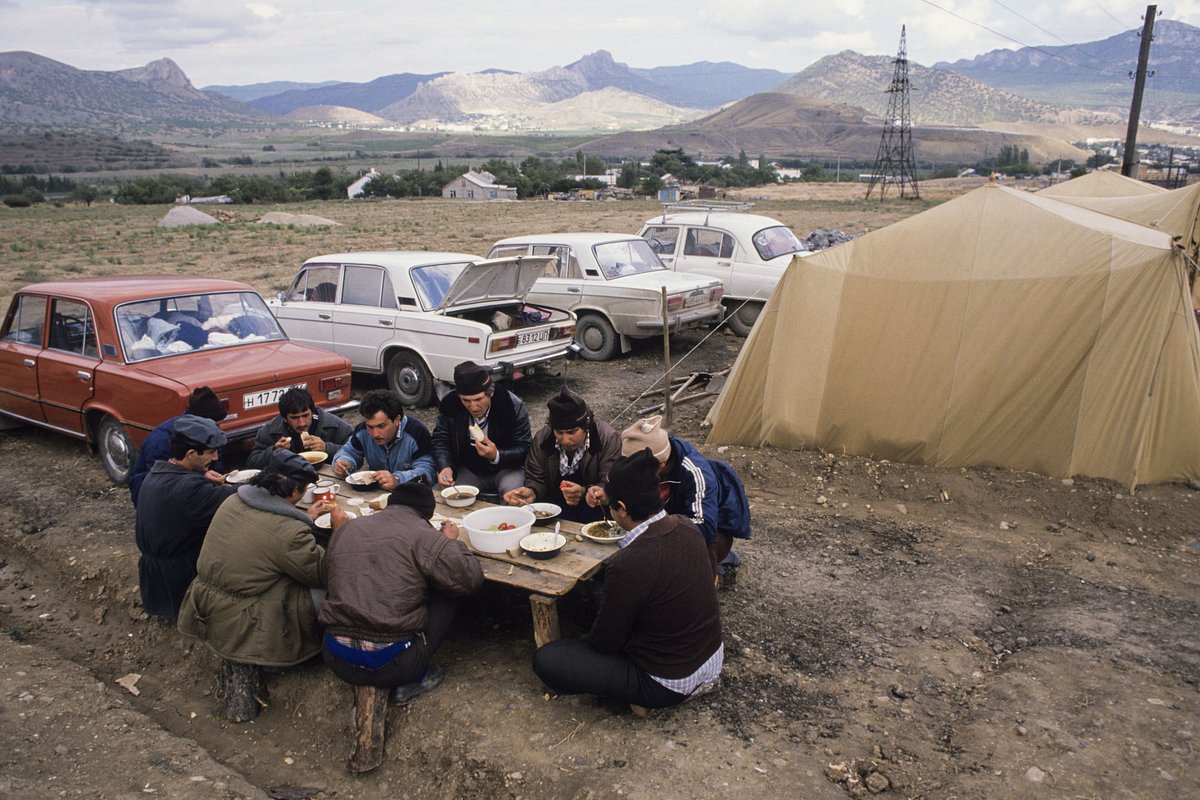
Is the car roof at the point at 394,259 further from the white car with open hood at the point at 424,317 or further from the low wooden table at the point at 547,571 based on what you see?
the low wooden table at the point at 547,571

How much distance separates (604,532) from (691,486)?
1.83 ft

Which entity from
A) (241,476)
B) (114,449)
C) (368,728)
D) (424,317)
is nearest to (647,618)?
(368,728)

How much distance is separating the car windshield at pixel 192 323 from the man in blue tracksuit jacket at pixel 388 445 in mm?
2559

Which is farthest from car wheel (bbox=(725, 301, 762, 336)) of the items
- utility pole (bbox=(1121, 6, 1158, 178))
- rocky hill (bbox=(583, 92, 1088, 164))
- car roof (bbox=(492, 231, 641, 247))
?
rocky hill (bbox=(583, 92, 1088, 164))

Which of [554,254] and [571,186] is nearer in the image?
[554,254]

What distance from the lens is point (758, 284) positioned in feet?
42.3

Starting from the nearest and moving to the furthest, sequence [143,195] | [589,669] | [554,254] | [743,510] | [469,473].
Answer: [589,669] → [743,510] → [469,473] → [554,254] → [143,195]

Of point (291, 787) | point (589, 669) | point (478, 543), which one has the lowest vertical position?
point (291, 787)

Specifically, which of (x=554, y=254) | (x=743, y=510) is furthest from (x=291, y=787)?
(x=554, y=254)

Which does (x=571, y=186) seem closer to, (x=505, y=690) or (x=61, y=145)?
(x=505, y=690)

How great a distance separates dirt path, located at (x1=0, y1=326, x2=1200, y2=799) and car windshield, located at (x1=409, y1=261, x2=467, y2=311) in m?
4.02

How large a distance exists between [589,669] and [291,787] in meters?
1.58

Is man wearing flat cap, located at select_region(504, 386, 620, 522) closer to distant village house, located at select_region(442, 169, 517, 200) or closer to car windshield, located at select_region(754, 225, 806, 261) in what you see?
car windshield, located at select_region(754, 225, 806, 261)

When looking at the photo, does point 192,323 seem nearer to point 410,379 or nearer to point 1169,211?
point 410,379
